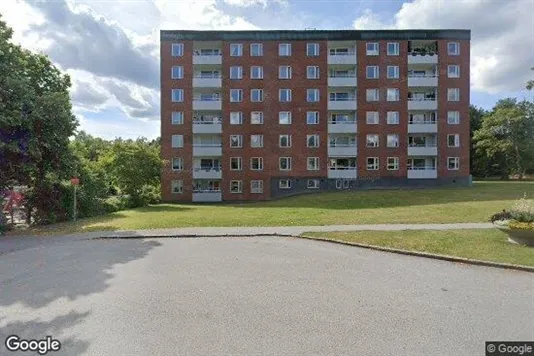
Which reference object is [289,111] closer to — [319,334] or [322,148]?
[322,148]

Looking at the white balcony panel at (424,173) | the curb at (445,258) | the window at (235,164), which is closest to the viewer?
the curb at (445,258)

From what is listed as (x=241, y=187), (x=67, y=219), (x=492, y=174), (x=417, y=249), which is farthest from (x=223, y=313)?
(x=492, y=174)

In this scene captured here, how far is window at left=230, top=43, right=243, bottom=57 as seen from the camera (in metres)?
40.9

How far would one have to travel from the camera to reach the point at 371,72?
40688mm

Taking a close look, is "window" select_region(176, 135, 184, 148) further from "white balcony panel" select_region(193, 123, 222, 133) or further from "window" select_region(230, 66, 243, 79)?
"window" select_region(230, 66, 243, 79)

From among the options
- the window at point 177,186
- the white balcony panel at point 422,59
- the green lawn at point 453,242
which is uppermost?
the white balcony panel at point 422,59

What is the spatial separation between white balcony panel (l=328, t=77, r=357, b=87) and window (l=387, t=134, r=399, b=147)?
741 cm

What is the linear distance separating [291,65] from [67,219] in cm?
2935

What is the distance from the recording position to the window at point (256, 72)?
1609 inches

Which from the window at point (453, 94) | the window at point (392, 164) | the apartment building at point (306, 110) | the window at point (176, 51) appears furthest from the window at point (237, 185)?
the window at point (453, 94)

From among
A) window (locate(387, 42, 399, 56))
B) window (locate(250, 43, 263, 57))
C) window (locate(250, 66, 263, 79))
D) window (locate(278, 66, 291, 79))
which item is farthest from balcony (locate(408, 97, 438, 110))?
window (locate(250, 43, 263, 57))

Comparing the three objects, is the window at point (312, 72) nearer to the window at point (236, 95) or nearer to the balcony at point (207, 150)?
the window at point (236, 95)

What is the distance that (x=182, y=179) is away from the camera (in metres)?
40.5

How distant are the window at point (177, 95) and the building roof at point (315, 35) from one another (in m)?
6.15
